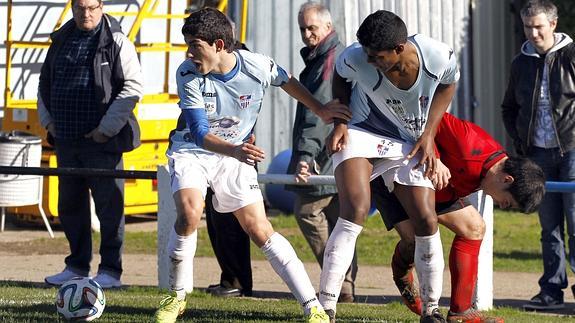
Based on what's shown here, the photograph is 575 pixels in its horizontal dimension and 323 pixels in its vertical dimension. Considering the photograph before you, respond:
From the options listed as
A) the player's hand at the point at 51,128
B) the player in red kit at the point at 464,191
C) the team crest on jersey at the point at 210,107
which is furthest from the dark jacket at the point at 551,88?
the player's hand at the point at 51,128

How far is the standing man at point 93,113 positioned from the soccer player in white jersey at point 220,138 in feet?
7.82

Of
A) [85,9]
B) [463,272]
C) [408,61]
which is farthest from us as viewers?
[85,9]

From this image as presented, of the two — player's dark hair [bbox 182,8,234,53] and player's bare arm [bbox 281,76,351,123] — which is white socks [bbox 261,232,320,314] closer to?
player's bare arm [bbox 281,76,351,123]

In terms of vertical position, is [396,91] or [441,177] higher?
[396,91]

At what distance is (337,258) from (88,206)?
3458mm

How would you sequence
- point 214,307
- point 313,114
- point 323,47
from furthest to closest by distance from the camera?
point 323,47
point 313,114
point 214,307

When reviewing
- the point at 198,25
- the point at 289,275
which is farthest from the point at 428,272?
the point at 198,25

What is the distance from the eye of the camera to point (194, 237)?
25.1 ft

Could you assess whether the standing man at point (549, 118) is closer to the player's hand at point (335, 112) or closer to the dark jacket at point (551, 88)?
the dark jacket at point (551, 88)

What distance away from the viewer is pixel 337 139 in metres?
7.32

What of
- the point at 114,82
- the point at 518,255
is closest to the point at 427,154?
the point at 114,82

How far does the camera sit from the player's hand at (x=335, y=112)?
743 centimetres

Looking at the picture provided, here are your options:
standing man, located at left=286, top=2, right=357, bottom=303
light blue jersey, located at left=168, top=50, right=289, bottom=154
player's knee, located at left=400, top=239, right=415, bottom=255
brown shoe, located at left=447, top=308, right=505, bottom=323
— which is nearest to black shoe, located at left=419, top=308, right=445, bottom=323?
brown shoe, located at left=447, top=308, right=505, bottom=323

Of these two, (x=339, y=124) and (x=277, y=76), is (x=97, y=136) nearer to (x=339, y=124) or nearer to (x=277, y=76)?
(x=277, y=76)
